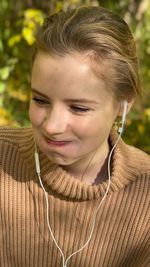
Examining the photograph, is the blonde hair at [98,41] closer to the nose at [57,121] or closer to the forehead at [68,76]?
the forehead at [68,76]

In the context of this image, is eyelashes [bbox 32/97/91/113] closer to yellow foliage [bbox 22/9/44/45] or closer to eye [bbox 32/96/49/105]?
eye [bbox 32/96/49/105]

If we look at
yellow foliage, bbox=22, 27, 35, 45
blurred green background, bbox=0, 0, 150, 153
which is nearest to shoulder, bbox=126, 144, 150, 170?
blurred green background, bbox=0, 0, 150, 153

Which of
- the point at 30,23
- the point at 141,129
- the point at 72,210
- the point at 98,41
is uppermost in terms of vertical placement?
the point at 98,41

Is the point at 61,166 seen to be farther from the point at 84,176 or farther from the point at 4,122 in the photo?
the point at 4,122

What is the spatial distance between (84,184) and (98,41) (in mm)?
402

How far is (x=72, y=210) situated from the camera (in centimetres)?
148

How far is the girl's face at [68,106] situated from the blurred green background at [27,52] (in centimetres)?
123

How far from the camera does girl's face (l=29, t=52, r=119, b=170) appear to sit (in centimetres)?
120

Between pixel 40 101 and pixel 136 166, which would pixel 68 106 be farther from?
pixel 136 166

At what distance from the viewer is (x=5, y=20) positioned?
11.6ft

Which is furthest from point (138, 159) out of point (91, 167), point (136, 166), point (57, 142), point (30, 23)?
point (30, 23)

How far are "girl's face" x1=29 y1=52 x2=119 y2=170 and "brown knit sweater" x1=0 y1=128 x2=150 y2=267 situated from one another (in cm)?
17

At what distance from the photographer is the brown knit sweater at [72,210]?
4.81 ft

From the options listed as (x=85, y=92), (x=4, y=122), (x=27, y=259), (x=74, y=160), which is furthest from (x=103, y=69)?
(x=4, y=122)
